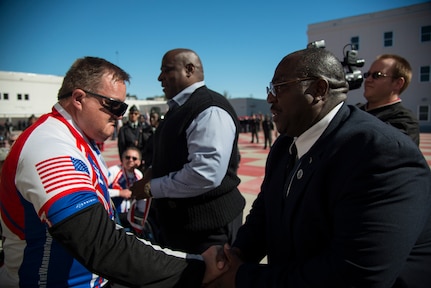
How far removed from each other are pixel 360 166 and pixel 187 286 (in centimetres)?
103

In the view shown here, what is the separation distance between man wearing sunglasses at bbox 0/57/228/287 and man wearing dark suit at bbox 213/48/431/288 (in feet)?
1.51

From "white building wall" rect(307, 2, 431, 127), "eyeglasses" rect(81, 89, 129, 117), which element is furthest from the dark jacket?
"white building wall" rect(307, 2, 431, 127)

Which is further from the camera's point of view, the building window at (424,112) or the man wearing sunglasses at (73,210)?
the building window at (424,112)

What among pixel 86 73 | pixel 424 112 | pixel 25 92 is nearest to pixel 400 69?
pixel 86 73

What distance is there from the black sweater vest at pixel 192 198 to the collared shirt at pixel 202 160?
0.08 m

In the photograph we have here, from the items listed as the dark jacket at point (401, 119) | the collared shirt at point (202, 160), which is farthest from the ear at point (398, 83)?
the collared shirt at point (202, 160)

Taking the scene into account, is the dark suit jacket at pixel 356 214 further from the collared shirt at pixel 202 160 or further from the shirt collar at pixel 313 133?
the collared shirt at pixel 202 160

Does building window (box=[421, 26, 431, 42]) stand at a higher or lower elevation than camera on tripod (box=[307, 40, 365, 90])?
higher

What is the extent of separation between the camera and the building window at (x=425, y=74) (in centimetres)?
2731

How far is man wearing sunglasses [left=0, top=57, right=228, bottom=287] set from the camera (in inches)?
49.1

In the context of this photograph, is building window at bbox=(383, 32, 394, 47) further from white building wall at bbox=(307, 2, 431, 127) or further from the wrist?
the wrist

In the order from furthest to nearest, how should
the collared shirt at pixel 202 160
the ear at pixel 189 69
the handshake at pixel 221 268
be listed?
the ear at pixel 189 69, the collared shirt at pixel 202 160, the handshake at pixel 221 268

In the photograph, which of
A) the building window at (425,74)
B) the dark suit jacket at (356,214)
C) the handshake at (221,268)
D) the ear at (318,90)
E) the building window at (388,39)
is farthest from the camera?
the building window at (388,39)

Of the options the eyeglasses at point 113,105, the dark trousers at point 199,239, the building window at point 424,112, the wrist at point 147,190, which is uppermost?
the eyeglasses at point 113,105
